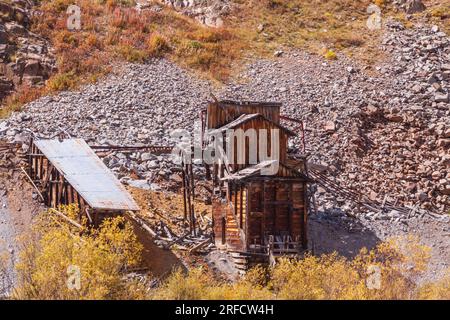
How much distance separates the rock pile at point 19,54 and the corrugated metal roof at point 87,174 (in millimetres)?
15392

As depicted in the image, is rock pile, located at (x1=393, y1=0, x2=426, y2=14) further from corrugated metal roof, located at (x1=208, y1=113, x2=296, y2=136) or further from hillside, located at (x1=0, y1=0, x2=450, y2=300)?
corrugated metal roof, located at (x1=208, y1=113, x2=296, y2=136)

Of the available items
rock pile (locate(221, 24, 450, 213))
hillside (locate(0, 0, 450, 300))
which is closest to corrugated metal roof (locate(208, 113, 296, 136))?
hillside (locate(0, 0, 450, 300))

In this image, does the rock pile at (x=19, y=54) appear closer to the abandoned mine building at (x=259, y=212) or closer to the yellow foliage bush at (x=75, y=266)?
the abandoned mine building at (x=259, y=212)

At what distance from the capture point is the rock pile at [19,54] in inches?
1848

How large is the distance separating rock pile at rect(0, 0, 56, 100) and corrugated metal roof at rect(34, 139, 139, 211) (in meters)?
15.4

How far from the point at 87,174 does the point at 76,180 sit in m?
0.94

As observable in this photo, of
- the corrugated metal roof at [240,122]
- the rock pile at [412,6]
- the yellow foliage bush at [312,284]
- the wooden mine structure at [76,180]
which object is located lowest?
the yellow foliage bush at [312,284]

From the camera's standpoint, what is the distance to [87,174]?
2989cm

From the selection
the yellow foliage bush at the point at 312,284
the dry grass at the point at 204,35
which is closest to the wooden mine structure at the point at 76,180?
the yellow foliage bush at the point at 312,284

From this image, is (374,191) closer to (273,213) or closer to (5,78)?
(273,213)

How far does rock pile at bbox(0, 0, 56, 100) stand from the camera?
46.9m
